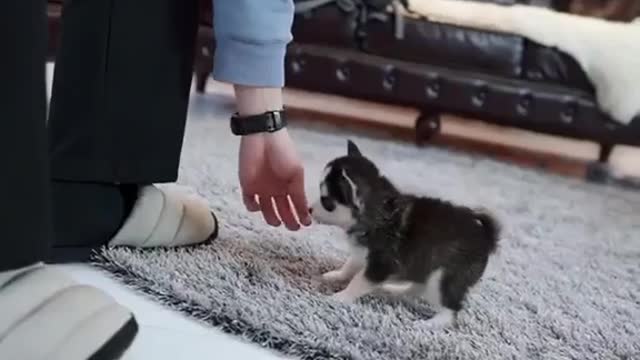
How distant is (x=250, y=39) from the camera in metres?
1.05

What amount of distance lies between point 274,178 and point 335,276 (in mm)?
144

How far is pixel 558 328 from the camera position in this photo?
3.65 feet

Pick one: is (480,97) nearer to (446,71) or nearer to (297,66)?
(446,71)

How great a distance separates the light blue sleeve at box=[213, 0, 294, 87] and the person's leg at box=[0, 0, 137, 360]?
1.29ft

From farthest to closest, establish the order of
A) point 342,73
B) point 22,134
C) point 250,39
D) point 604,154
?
point 604,154 → point 342,73 → point 250,39 → point 22,134

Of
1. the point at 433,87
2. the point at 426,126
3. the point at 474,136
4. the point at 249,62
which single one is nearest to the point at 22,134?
the point at 249,62

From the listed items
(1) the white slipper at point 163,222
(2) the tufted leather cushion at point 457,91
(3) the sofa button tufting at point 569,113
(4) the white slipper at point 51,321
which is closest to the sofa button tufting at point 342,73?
(2) the tufted leather cushion at point 457,91

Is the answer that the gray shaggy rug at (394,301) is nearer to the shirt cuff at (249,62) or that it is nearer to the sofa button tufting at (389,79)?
the shirt cuff at (249,62)

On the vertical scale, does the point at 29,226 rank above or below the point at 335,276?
above

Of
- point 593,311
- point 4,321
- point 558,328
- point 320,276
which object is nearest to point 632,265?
point 593,311

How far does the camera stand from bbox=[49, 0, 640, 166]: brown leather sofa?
2.38 meters

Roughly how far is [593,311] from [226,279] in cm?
45

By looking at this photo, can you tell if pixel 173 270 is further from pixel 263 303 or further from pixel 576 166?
pixel 576 166

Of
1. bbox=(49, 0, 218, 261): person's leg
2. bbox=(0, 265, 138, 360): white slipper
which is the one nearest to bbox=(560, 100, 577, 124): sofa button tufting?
bbox=(49, 0, 218, 261): person's leg
